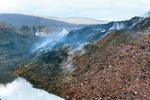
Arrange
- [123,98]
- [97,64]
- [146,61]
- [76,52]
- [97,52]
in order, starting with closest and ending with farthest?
1. [123,98]
2. [146,61]
3. [97,64]
4. [97,52]
5. [76,52]

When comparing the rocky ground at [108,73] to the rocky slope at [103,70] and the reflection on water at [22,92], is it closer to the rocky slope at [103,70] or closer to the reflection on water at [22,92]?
the rocky slope at [103,70]

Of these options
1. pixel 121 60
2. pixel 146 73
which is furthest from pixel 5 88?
pixel 146 73

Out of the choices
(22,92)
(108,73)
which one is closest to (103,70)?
(108,73)

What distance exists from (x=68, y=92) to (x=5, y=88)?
10.8 meters

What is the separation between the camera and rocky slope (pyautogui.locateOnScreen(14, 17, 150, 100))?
1748 inches

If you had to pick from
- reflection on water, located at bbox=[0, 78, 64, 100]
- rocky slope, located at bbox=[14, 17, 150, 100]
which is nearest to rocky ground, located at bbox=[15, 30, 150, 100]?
rocky slope, located at bbox=[14, 17, 150, 100]

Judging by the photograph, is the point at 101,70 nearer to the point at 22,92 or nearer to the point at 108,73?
the point at 108,73

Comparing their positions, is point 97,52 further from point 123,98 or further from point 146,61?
point 123,98

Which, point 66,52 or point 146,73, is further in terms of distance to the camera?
point 66,52

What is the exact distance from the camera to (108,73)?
165ft

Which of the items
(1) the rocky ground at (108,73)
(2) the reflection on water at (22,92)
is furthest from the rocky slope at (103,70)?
(2) the reflection on water at (22,92)

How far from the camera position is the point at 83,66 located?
188 ft

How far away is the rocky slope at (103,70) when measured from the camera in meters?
44.4

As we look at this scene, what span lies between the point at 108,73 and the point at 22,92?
404 inches
